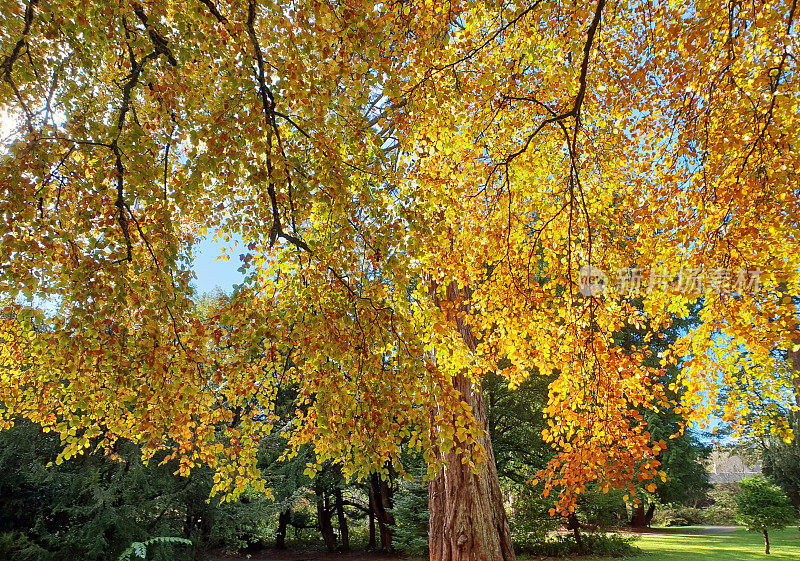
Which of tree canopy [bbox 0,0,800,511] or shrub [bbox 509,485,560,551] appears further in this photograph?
→ shrub [bbox 509,485,560,551]

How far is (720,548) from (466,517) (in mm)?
11799

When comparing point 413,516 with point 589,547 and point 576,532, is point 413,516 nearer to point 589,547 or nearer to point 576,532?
point 576,532

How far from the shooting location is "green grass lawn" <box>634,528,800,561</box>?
11.3m

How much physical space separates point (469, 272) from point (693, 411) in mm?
4147

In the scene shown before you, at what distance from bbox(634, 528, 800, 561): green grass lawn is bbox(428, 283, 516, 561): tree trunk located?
26.2ft

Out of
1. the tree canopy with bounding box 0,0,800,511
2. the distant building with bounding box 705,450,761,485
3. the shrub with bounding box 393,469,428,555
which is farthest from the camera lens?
the distant building with bounding box 705,450,761,485

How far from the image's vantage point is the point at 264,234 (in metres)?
4.30

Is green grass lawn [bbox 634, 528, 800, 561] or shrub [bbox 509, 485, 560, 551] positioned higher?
shrub [bbox 509, 485, 560, 551]

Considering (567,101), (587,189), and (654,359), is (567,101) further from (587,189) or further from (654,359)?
(654,359)

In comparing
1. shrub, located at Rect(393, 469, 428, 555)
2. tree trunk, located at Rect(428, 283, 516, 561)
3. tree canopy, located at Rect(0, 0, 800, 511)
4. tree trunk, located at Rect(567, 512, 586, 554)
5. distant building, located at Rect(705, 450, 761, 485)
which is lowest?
distant building, located at Rect(705, 450, 761, 485)

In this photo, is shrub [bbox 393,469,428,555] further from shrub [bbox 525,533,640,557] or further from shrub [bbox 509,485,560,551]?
shrub [bbox 525,533,640,557]

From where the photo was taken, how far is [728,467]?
4997 cm

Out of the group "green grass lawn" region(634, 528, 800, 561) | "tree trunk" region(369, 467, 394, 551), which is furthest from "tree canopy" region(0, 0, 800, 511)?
"tree trunk" region(369, 467, 394, 551)

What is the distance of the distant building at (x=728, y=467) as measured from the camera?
2374cm
